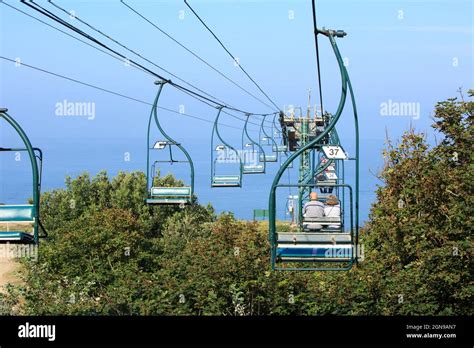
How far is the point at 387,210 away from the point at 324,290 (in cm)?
638

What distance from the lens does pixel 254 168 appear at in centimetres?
2905

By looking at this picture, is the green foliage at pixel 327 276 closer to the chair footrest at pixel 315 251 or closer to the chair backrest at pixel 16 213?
the chair footrest at pixel 315 251

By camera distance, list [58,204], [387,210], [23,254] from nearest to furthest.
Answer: [23,254], [387,210], [58,204]

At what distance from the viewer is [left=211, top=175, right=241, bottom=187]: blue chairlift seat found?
23375 millimetres

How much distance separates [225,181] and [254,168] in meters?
5.33

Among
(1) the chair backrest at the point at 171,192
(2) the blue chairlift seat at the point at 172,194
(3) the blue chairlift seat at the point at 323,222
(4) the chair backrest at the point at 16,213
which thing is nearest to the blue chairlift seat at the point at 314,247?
(3) the blue chairlift seat at the point at 323,222

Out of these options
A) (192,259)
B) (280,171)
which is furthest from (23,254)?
(280,171)

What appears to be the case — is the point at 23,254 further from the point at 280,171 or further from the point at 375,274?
the point at 280,171

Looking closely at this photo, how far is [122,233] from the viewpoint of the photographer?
91.7ft

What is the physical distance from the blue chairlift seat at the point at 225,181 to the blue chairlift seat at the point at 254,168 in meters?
4.35

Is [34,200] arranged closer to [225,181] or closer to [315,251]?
[315,251]

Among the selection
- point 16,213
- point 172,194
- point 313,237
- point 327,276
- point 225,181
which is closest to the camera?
point 16,213

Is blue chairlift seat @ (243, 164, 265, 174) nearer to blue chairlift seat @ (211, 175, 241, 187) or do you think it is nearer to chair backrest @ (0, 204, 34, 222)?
blue chairlift seat @ (211, 175, 241, 187)

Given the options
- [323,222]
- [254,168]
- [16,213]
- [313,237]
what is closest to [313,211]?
[323,222]
